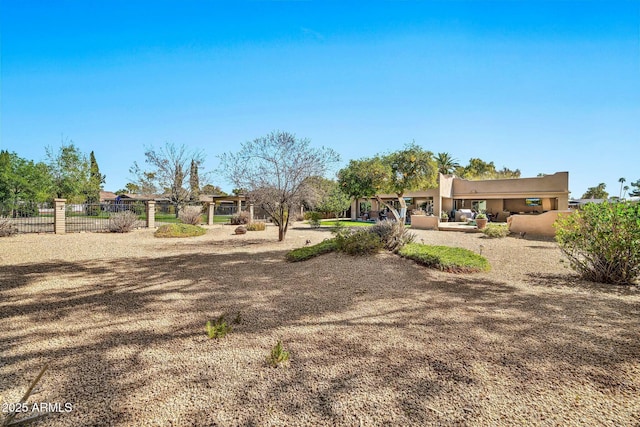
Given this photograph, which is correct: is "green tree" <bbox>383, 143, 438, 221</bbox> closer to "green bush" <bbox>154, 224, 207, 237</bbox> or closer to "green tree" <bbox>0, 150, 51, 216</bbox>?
"green bush" <bbox>154, 224, 207, 237</bbox>

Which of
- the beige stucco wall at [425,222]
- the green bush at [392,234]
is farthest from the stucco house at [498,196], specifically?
the green bush at [392,234]

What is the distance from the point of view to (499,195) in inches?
1129

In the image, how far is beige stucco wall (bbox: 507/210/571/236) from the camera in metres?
15.5

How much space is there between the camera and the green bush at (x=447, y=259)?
7.44m

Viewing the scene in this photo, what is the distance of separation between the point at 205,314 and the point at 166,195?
105 feet

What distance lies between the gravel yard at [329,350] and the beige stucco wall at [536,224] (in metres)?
10.8

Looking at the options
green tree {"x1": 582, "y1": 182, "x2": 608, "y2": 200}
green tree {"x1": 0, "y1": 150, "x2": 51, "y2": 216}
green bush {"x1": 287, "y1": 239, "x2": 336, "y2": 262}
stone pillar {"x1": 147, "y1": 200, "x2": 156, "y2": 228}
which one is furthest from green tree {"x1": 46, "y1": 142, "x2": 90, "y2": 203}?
green tree {"x1": 582, "y1": 182, "x2": 608, "y2": 200}

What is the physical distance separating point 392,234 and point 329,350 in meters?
6.46

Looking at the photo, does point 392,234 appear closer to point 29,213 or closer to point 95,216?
point 95,216

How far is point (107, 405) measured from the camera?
98.2 inches

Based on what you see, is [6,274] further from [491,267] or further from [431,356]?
[491,267]

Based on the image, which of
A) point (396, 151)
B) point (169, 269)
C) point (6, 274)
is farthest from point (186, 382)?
point (396, 151)

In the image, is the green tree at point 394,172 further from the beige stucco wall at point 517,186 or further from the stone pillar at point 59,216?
the stone pillar at point 59,216

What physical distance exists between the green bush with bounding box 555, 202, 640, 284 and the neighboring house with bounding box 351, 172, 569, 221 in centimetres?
2143
